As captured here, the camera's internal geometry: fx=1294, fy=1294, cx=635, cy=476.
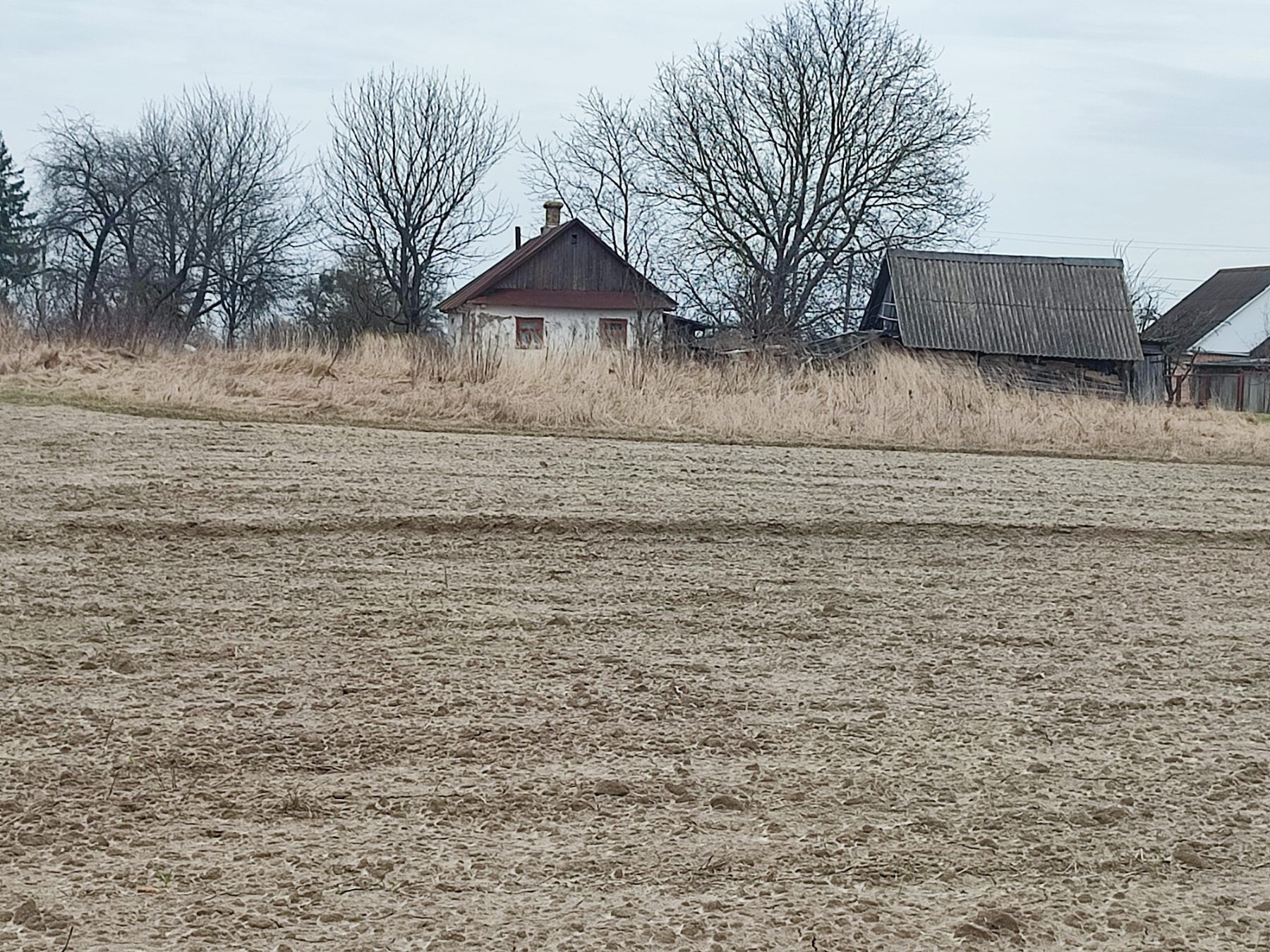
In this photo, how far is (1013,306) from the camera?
3023 centimetres

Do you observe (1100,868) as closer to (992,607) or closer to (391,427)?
(992,607)

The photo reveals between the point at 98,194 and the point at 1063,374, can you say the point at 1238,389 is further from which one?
the point at 98,194

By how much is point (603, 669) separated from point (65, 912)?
2.42 meters

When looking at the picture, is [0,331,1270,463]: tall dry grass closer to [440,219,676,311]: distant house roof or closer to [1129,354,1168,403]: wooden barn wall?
[1129,354,1168,403]: wooden barn wall

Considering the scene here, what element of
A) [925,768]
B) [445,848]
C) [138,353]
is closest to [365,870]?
[445,848]

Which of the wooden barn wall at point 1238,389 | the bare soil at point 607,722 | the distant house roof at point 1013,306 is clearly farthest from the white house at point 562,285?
the bare soil at point 607,722

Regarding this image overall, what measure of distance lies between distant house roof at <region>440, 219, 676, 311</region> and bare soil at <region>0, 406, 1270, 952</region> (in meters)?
30.1

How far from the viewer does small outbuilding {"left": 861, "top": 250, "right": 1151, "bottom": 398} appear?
2959 centimetres

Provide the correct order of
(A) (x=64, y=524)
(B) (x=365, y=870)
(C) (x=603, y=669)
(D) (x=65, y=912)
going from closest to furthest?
(D) (x=65, y=912) → (B) (x=365, y=870) → (C) (x=603, y=669) → (A) (x=64, y=524)

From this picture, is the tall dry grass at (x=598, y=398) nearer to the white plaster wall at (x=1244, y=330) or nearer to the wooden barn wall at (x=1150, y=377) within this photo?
the wooden barn wall at (x=1150, y=377)

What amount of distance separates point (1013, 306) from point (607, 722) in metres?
27.8

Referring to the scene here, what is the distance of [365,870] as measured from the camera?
3.12 m

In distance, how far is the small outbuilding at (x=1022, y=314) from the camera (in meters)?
29.6

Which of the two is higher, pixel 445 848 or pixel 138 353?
pixel 138 353
